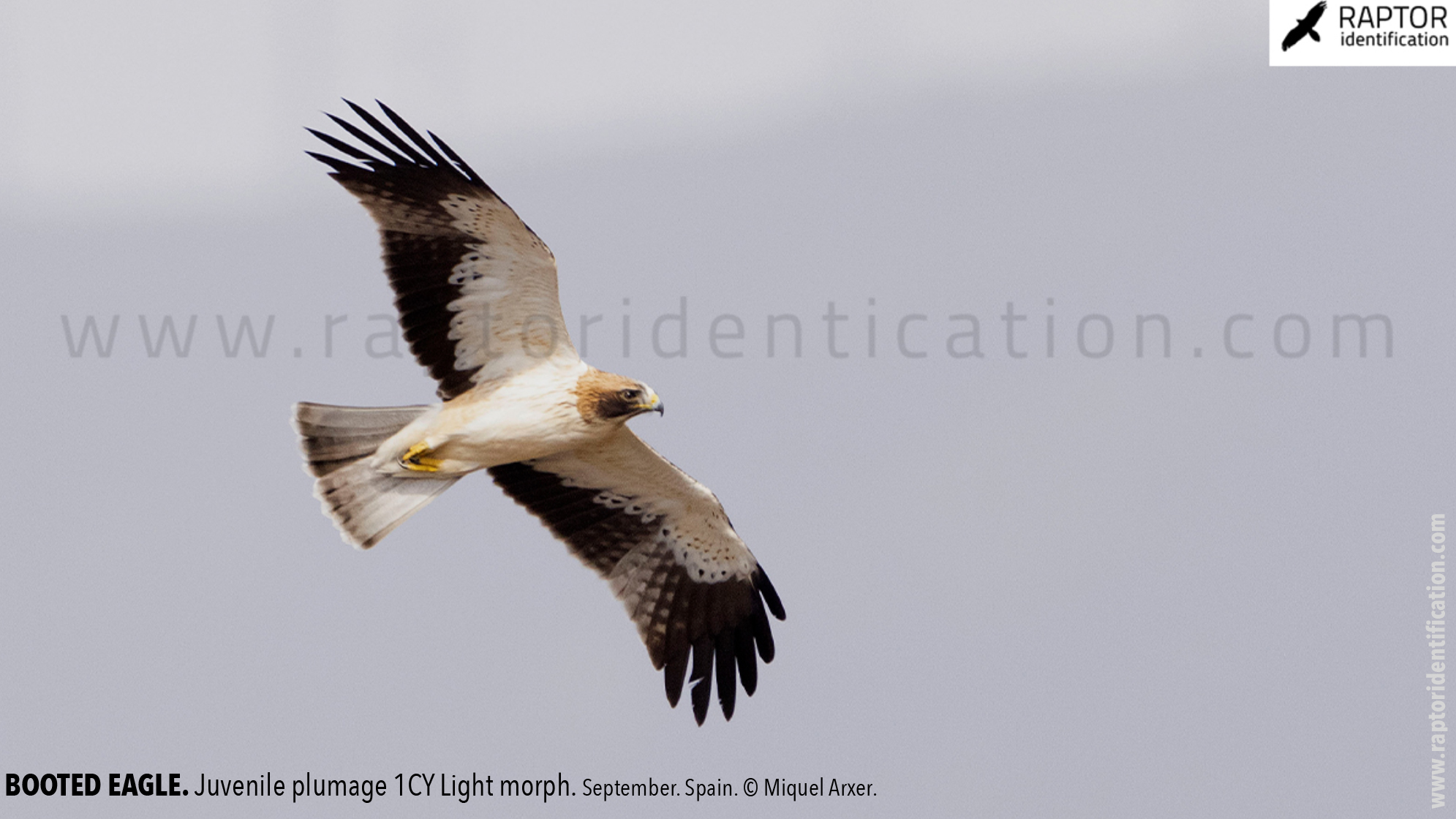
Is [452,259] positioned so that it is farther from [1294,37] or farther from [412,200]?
[1294,37]

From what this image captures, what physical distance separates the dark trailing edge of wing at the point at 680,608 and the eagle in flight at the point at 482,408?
0.02m

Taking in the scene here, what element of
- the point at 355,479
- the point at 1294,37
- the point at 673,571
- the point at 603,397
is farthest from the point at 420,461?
the point at 1294,37

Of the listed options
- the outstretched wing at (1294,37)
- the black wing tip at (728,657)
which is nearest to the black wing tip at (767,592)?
the black wing tip at (728,657)

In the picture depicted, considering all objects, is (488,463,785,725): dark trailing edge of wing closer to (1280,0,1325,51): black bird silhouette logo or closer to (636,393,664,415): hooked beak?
(636,393,664,415): hooked beak

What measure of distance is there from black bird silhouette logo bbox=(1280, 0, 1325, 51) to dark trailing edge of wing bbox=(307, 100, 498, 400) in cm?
770

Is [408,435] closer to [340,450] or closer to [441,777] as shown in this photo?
[340,450]

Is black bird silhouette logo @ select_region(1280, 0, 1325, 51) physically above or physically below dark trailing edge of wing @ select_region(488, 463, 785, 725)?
above

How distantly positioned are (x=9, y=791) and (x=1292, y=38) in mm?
12036

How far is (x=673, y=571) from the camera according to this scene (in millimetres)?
12055

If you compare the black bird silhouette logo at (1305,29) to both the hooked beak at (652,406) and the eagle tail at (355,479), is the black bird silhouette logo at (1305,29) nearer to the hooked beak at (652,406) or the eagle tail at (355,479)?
the hooked beak at (652,406)

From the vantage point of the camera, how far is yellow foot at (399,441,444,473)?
434 inches

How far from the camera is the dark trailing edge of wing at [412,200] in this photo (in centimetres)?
1073

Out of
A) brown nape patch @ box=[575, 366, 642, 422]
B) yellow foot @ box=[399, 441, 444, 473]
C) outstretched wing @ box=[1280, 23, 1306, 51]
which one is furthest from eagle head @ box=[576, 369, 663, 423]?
outstretched wing @ box=[1280, 23, 1306, 51]

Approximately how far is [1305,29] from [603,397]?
7.67 metres
